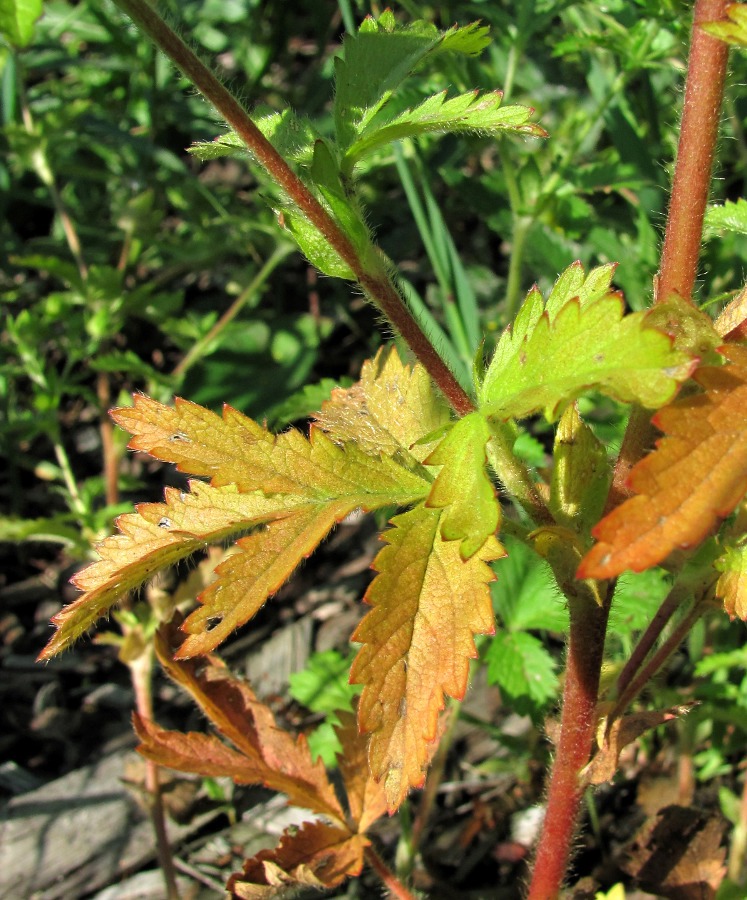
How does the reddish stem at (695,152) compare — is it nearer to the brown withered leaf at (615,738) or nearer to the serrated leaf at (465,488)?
the serrated leaf at (465,488)

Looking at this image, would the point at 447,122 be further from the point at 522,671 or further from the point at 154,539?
the point at 522,671

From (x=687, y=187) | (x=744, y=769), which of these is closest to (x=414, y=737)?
(x=687, y=187)

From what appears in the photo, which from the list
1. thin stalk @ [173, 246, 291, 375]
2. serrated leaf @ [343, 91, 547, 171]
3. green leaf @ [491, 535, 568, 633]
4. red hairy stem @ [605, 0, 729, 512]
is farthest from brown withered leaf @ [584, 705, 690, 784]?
thin stalk @ [173, 246, 291, 375]

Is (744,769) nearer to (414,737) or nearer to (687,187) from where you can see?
(414,737)

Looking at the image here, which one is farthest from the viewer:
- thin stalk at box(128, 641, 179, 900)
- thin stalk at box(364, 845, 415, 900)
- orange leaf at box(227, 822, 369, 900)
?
thin stalk at box(128, 641, 179, 900)

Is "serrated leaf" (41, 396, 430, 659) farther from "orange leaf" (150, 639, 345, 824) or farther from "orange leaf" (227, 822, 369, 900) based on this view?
"orange leaf" (227, 822, 369, 900)

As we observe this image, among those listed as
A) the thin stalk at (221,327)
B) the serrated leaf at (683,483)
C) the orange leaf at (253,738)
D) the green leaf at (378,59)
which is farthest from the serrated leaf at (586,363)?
the thin stalk at (221,327)

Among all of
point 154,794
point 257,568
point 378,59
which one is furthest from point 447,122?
point 154,794
